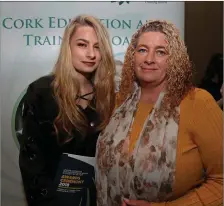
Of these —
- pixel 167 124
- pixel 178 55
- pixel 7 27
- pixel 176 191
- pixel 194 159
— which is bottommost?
pixel 176 191

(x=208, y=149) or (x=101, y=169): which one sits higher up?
(x=208, y=149)

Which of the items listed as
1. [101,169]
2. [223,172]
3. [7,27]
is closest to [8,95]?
[7,27]

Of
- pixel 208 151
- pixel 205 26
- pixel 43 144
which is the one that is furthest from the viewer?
pixel 205 26

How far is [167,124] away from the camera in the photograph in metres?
1.09

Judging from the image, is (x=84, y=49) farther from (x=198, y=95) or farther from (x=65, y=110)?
(x=198, y=95)

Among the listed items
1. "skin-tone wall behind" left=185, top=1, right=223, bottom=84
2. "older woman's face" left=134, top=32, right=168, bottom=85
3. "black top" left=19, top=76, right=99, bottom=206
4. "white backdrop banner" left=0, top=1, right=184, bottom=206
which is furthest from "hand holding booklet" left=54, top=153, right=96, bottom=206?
"skin-tone wall behind" left=185, top=1, right=223, bottom=84

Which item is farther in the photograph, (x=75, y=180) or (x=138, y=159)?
(x=75, y=180)

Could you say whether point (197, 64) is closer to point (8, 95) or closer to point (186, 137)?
point (186, 137)

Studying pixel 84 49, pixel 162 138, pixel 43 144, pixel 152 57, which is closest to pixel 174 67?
pixel 152 57

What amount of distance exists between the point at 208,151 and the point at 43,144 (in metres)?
0.60

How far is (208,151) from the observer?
1.04 meters

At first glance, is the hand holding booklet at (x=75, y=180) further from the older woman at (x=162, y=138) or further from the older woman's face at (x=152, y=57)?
the older woman's face at (x=152, y=57)

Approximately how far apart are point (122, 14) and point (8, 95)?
0.60 metres

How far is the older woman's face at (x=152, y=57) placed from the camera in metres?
1.11
